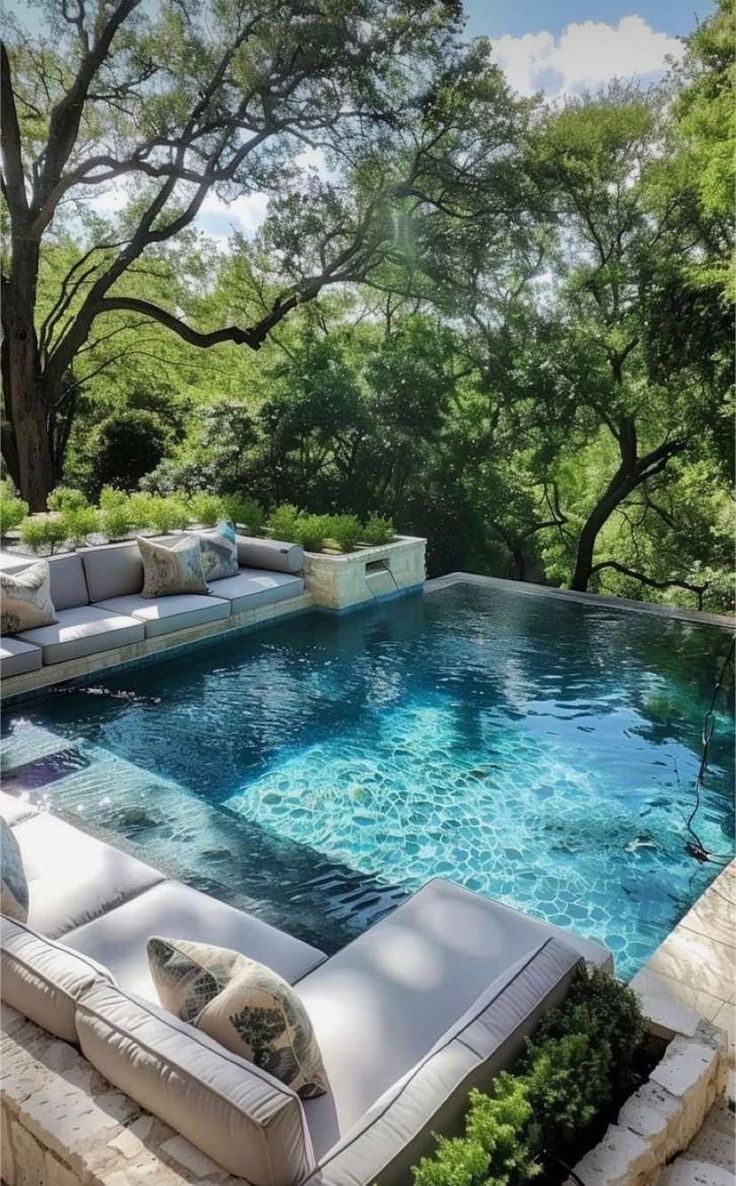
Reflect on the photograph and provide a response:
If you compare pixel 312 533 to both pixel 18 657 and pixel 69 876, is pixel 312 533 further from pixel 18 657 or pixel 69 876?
pixel 69 876

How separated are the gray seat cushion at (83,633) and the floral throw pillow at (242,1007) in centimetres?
370

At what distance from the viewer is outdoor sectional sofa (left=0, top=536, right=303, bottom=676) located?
493cm

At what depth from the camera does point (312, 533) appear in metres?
7.39

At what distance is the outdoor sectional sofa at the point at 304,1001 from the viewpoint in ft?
4.30

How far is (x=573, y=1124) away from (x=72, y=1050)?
102 cm

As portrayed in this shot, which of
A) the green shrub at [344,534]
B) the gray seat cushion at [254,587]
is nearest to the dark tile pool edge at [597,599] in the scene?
the green shrub at [344,534]

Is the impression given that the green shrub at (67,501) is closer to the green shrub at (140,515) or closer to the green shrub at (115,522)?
the green shrub at (115,522)

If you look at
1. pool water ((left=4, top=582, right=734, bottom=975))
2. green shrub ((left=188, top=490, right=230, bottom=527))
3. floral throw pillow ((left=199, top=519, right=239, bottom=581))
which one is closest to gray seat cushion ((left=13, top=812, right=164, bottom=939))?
pool water ((left=4, top=582, right=734, bottom=975))

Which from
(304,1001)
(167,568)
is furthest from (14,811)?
(167,568)

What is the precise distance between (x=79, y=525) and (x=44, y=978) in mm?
5089

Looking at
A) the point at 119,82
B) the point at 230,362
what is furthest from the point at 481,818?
the point at 230,362

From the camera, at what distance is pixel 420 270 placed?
1005 cm

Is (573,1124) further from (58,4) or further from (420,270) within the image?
(58,4)

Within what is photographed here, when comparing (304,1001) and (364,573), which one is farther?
(364,573)
